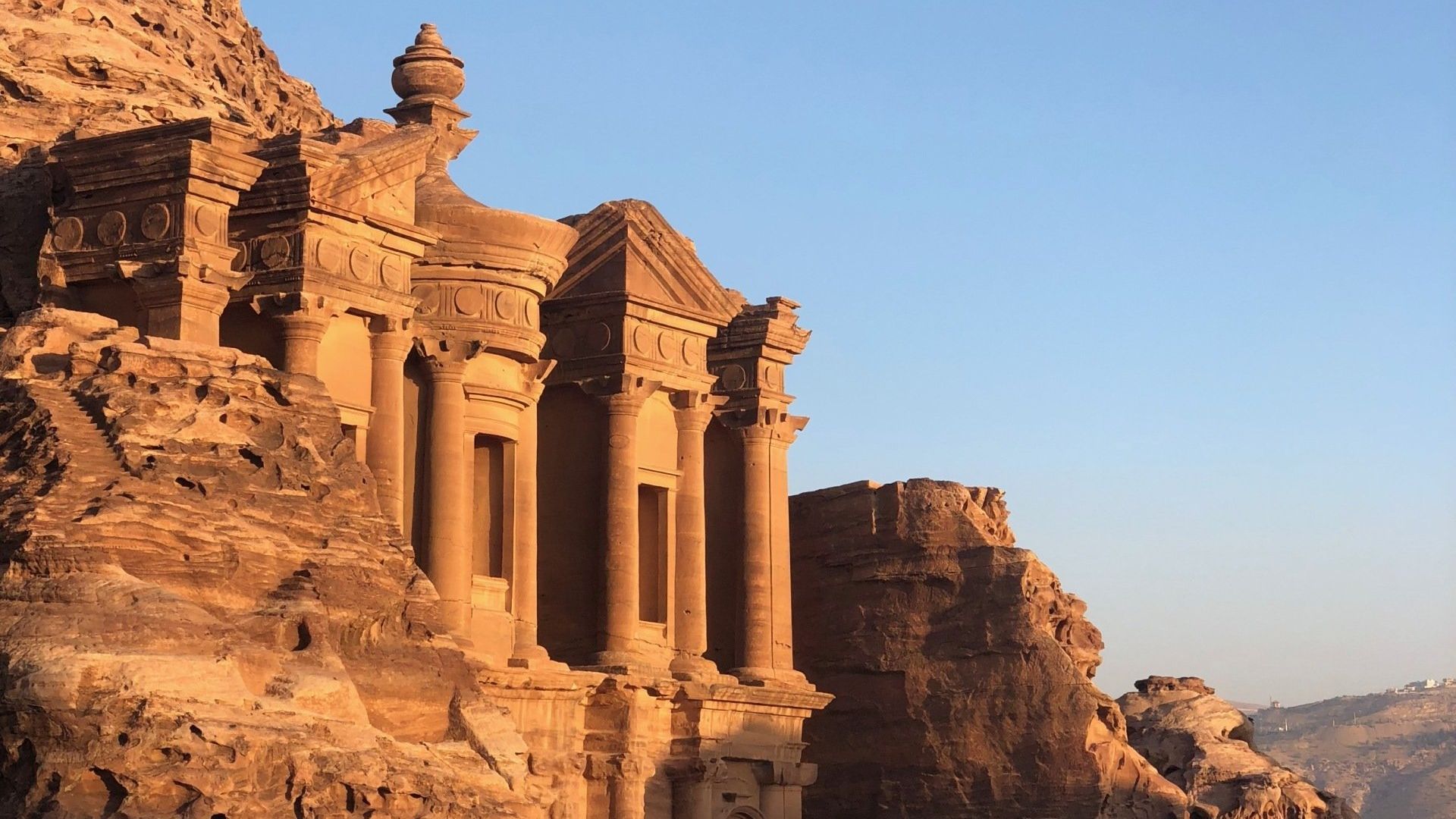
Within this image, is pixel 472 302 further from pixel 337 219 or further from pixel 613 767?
pixel 613 767

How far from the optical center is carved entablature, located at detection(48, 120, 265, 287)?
98.6 feet

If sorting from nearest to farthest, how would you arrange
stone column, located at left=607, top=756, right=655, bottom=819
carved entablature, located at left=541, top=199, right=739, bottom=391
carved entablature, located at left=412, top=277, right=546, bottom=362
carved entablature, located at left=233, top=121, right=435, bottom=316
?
carved entablature, located at left=233, top=121, right=435, bottom=316 < carved entablature, located at left=412, top=277, right=546, bottom=362 < stone column, located at left=607, top=756, right=655, bottom=819 < carved entablature, located at left=541, top=199, right=739, bottom=391

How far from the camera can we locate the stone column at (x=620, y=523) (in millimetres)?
37844

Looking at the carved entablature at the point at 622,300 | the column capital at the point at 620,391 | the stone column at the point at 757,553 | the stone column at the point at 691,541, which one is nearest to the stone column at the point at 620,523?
the column capital at the point at 620,391

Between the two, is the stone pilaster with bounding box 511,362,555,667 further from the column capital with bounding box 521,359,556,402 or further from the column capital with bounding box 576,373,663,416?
the column capital with bounding box 576,373,663,416

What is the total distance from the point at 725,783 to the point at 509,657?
17.8 ft

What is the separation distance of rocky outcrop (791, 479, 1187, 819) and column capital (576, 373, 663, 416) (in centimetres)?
734

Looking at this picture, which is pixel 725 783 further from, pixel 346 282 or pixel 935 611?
pixel 346 282

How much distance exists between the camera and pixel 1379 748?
119375 millimetres

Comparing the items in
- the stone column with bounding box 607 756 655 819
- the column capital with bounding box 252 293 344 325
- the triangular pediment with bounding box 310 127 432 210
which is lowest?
the stone column with bounding box 607 756 655 819

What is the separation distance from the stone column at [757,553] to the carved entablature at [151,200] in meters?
13.2

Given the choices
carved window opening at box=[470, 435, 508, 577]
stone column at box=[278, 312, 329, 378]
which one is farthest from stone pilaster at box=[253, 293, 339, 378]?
carved window opening at box=[470, 435, 508, 577]

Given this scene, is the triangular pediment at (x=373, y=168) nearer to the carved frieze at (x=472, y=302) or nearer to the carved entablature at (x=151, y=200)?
the carved entablature at (x=151, y=200)

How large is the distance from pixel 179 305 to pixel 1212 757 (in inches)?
937
